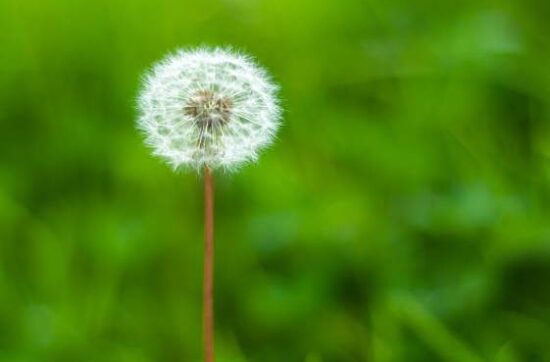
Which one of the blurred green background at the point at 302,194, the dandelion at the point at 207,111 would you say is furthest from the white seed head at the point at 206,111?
the blurred green background at the point at 302,194

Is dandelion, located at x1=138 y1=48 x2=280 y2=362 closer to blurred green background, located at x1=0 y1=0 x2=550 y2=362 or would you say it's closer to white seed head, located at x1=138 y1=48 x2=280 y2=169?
white seed head, located at x1=138 y1=48 x2=280 y2=169

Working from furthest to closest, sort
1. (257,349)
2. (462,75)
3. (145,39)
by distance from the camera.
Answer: (145,39)
(462,75)
(257,349)

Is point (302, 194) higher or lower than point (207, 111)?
higher

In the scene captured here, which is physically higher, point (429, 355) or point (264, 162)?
point (264, 162)

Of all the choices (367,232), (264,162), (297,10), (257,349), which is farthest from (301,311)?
(297,10)

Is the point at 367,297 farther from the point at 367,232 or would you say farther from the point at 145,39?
the point at 145,39

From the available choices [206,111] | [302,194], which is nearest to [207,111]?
[206,111]

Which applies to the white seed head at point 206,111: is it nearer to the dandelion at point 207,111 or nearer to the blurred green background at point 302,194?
the dandelion at point 207,111

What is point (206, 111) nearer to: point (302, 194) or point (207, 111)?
point (207, 111)
